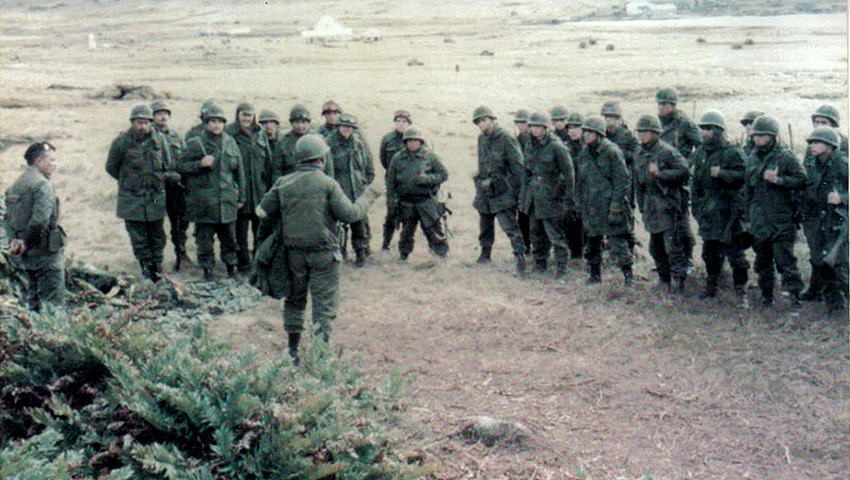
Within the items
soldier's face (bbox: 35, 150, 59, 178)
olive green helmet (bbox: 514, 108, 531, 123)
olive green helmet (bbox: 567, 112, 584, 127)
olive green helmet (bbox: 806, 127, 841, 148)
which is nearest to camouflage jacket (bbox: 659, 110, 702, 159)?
olive green helmet (bbox: 567, 112, 584, 127)

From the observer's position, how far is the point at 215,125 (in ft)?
29.3

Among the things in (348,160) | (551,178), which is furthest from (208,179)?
(551,178)

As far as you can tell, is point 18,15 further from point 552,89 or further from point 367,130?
point 552,89

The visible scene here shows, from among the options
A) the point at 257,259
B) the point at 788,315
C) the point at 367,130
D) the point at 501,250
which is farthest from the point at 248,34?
the point at 788,315

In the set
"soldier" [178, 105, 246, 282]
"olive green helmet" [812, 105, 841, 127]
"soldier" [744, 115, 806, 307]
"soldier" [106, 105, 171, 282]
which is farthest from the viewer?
"soldier" [178, 105, 246, 282]

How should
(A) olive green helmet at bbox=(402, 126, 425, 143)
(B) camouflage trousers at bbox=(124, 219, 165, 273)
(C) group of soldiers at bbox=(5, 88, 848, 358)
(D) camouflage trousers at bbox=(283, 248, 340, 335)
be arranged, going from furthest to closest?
1. (A) olive green helmet at bbox=(402, 126, 425, 143)
2. (B) camouflage trousers at bbox=(124, 219, 165, 273)
3. (C) group of soldiers at bbox=(5, 88, 848, 358)
4. (D) camouflage trousers at bbox=(283, 248, 340, 335)

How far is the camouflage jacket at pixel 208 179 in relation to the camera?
355 inches

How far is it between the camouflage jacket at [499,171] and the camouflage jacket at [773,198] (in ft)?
8.59

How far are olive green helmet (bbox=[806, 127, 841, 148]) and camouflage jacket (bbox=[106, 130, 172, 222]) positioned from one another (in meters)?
6.13

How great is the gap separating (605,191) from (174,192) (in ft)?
15.4

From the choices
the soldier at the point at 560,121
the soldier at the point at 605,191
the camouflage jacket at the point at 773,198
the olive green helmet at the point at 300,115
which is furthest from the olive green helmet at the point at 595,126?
the olive green helmet at the point at 300,115

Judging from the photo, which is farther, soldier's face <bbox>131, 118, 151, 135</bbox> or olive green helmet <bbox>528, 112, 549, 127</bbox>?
olive green helmet <bbox>528, 112, 549, 127</bbox>

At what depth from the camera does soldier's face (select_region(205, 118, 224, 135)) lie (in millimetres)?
8930

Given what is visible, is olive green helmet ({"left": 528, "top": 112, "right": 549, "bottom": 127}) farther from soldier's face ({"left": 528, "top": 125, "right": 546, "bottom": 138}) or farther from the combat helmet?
the combat helmet
